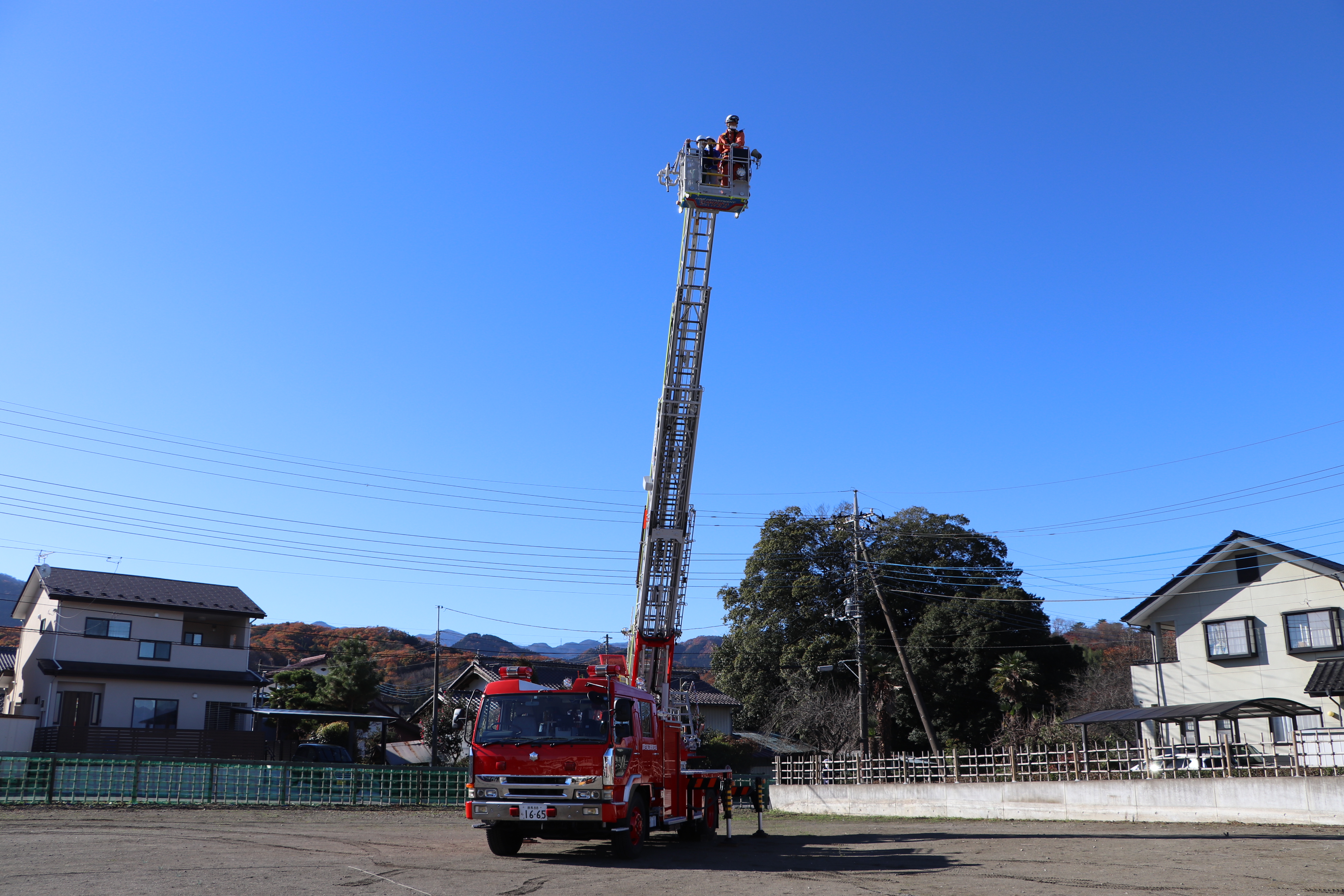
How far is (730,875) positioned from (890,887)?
227 cm

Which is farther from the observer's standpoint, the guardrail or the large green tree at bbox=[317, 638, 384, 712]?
the large green tree at bbox=[317, 638, 384, 712]

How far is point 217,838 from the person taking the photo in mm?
17297

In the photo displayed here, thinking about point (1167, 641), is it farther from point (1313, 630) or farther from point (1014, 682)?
point (1313, 630)

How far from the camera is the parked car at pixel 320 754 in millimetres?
39875

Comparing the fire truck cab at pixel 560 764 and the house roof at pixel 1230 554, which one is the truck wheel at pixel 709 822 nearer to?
the fire truck cab at pixel 560 764

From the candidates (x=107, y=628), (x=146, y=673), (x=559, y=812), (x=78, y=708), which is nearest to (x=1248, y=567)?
(x=559, y=812)

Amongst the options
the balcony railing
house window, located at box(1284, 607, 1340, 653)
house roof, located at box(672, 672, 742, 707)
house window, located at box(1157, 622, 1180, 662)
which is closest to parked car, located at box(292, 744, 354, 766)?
the balcony railing

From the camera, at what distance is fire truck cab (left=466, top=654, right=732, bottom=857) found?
14.2m

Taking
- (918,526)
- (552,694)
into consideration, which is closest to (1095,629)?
(918,526)

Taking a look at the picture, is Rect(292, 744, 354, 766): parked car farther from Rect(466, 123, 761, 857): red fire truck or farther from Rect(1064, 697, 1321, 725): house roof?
Rect(1064, 697, 1321, 725): house roof

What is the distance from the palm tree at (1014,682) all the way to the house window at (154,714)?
107ft

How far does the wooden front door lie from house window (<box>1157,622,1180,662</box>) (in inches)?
1539

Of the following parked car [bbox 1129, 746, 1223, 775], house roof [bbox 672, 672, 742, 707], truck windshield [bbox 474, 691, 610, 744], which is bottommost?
parked car [bbox 1129, 746, 1223, 775]

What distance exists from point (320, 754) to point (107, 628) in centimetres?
982
